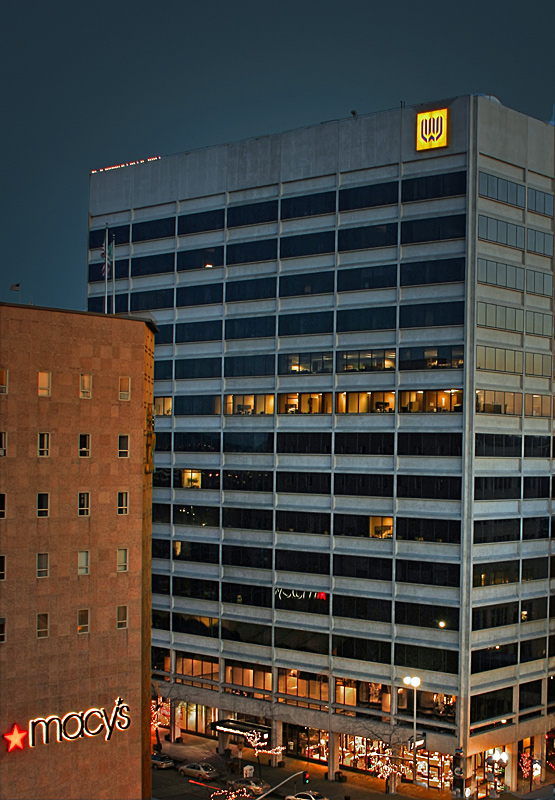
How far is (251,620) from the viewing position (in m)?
86.6

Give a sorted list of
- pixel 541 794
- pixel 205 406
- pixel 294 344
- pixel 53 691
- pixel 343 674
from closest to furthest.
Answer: pixel 53 691, pixel 541 794, pixel 343 674, pixel 294 344, pixel 205 406

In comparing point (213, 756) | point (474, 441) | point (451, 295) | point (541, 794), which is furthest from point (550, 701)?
point (451, 295)

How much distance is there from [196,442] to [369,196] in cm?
2962

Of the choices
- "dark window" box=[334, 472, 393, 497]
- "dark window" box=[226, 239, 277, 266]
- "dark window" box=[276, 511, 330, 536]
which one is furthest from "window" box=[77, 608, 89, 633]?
"dark window" box=[226, 239, 277, 266]

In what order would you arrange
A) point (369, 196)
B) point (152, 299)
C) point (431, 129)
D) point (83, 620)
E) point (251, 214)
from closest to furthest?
point (83, 620) < point (431, 129) < point (369, 196) < point (251, 214) < point (152, 299)

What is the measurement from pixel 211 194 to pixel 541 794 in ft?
206

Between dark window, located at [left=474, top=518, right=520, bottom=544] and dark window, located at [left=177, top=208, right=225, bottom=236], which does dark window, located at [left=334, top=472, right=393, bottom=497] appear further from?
dark window, located at [left=177, top=208, right=225, bottom=236]

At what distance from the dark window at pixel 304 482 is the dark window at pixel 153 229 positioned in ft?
93.2

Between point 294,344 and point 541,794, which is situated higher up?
point 294,344

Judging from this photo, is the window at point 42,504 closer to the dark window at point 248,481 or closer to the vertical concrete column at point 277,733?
the dark window at point 248,481

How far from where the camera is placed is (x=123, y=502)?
→ 54875 millimetres

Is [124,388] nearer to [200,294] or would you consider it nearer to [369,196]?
[369,196]

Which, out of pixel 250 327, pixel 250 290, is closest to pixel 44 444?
pixel 250 327

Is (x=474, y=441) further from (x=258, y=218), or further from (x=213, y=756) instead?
(x=213, y=756)
